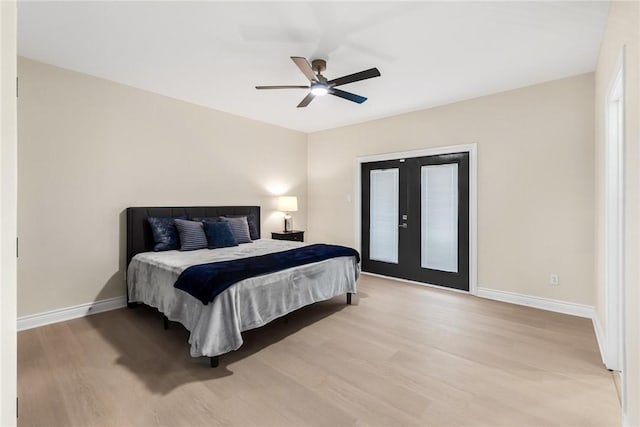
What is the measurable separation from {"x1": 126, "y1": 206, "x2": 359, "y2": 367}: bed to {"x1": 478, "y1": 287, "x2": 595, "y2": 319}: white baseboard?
1.79 metres

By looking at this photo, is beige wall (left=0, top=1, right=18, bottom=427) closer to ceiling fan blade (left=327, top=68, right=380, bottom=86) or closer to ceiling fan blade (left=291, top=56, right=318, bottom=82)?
ceiling fan blade (left=291, top=56, right=318, bottom=82)

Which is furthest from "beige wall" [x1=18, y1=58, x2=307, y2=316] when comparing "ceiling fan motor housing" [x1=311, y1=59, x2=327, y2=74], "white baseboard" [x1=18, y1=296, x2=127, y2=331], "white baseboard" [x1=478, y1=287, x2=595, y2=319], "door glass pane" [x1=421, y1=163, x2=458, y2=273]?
"white baseboard" [x1=478, y1=287, x2=595, y2=319]

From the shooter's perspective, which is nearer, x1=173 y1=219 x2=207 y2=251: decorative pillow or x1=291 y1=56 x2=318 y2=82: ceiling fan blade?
x1=291 y1=56 x2=318 y2=82: ceiling fan blade

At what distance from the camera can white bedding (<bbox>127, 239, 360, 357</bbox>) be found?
2.30 meters

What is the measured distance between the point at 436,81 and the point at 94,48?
349 cm

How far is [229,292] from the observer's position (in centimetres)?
237

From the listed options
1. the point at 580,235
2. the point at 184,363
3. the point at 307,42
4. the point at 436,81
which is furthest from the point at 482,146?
the point at 184,363

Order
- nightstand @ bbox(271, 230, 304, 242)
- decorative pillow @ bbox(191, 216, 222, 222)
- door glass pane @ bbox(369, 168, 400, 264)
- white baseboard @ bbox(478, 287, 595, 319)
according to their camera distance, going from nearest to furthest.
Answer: white baseboard @ bbox(478, 287, 595, 319) < decorative pillow @ bbox(191, 216, 222, 222) < door glass pane @ bbox(369, 168, 400, 264) < nightstand @ bbox(271, 230, 304, 242)

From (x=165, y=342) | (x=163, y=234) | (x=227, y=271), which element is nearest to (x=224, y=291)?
(x=227, y=271)

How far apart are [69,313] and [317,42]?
373 centimetres

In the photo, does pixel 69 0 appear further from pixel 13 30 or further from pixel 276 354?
pixel 276 354

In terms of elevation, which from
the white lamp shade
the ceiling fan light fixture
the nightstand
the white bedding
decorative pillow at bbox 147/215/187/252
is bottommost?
the white bedding

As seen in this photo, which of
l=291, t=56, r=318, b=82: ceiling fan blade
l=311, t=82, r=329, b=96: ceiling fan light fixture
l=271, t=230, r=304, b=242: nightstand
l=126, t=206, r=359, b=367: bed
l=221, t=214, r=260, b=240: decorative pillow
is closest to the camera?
l=126, t=206, r=359, b=367: bed

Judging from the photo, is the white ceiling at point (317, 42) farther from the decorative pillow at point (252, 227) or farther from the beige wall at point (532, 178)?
the decorative pillow at point (252, 227)
